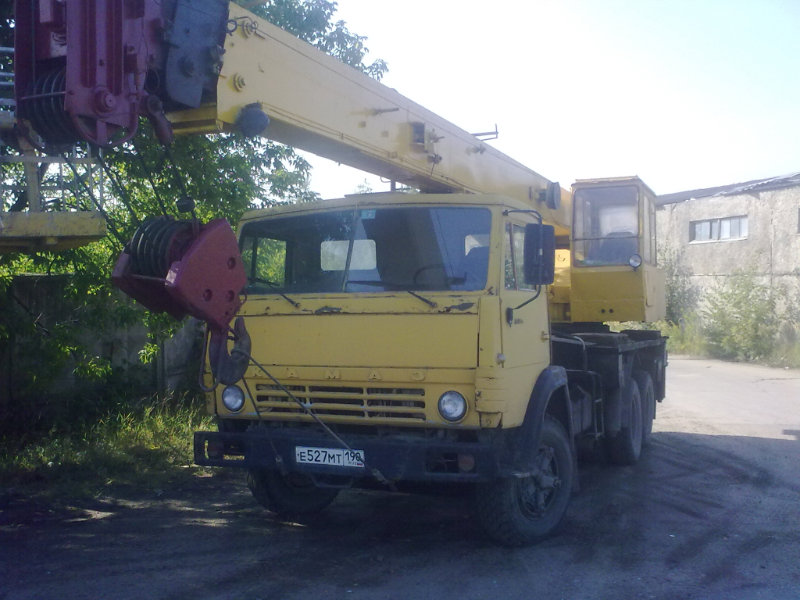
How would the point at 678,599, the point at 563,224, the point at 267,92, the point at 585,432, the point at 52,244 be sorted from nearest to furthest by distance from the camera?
the point at 678,599 < the point at 267,92 < the point at 52,244 < the point at 585,432 < the point at 563,224

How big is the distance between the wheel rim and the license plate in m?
1.20

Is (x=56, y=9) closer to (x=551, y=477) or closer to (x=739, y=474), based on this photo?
(x=551, y=477)

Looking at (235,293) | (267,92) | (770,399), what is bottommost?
(770,399)

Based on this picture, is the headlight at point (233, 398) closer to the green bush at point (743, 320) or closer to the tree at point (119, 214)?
the tree at point (119, 214)

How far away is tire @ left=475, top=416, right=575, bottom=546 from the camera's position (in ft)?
17.9

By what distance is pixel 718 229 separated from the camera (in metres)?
26.0

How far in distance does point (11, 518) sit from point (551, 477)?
4.32 metres

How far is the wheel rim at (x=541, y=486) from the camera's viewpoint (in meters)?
5.71

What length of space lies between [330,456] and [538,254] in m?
1.99

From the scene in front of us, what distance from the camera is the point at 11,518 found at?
6.44m

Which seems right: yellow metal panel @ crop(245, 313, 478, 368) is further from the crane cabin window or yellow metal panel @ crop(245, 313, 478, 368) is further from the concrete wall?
the concrete wall

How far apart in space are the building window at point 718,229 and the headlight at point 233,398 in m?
22.8

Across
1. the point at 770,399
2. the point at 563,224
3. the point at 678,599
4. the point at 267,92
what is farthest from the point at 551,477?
the point at 770,399

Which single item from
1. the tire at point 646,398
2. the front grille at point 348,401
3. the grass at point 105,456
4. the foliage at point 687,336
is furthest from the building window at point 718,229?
the front grille at point 348,401
